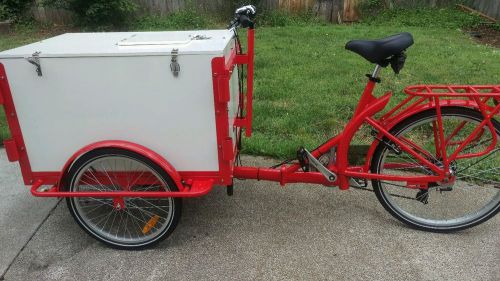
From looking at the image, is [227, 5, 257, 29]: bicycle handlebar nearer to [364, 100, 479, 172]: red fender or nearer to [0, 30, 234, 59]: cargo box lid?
Answer: [0, 30, 234, 59]: cargo box lid

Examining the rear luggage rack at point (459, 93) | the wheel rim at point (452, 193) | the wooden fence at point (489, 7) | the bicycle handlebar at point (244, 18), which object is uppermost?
the bicycle handlebar at point (244, 18)

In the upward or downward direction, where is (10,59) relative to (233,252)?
upward

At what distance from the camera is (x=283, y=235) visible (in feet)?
9.15

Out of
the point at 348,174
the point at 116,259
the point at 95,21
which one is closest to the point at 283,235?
the point at 348,174

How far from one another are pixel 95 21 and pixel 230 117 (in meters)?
7.18

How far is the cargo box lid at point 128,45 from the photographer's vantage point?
2209mm

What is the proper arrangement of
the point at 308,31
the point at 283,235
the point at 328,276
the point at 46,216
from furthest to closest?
the point at 308,31 < the point at 46,216 < the point at 283,235 < the point at 328,276

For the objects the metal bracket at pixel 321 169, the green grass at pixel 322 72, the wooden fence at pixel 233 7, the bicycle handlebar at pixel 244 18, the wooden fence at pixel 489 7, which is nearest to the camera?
the bicycle handlebar at pixel 244 18

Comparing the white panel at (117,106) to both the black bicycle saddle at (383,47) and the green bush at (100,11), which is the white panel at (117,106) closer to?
the black bicycle saddle at (383,47)

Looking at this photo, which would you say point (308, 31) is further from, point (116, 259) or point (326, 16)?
point (116, 259)

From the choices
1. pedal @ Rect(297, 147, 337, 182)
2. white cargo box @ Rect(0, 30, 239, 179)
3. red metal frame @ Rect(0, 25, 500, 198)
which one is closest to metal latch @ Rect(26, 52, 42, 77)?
white cargo box @ Rect(0, 30, 239, 179)

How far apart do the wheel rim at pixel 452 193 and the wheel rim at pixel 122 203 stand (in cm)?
147

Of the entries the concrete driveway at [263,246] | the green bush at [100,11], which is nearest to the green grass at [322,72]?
the green bush at [100,11]

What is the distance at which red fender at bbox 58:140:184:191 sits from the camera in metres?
2.39
